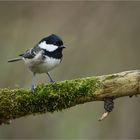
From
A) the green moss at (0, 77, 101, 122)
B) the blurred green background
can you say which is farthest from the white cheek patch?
the blurred green background

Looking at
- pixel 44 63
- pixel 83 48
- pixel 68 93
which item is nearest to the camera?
pixel 68 93

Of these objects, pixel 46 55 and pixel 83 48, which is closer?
pixel 46 55

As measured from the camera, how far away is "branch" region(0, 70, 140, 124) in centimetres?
405

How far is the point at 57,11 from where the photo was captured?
6922mm

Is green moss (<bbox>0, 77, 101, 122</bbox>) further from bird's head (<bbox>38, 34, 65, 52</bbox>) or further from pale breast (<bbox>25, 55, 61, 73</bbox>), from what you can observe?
bird's head (<bbox>38, 34, 65, 52</bbox>)

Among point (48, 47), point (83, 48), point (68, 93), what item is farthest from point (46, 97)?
point (83, 48)

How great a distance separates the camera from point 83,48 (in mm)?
6551

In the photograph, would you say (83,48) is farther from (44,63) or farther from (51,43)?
(44,63)

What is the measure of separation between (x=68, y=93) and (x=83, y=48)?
252cm

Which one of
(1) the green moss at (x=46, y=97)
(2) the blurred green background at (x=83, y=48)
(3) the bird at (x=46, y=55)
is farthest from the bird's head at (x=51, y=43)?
(2) the blurred green background at (x=83, y=48)

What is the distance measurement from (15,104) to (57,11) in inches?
124

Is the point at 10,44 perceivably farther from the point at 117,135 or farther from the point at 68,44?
the point at 117,135

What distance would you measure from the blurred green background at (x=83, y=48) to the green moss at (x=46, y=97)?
2.19 metres

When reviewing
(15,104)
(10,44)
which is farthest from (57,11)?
(15,104)
